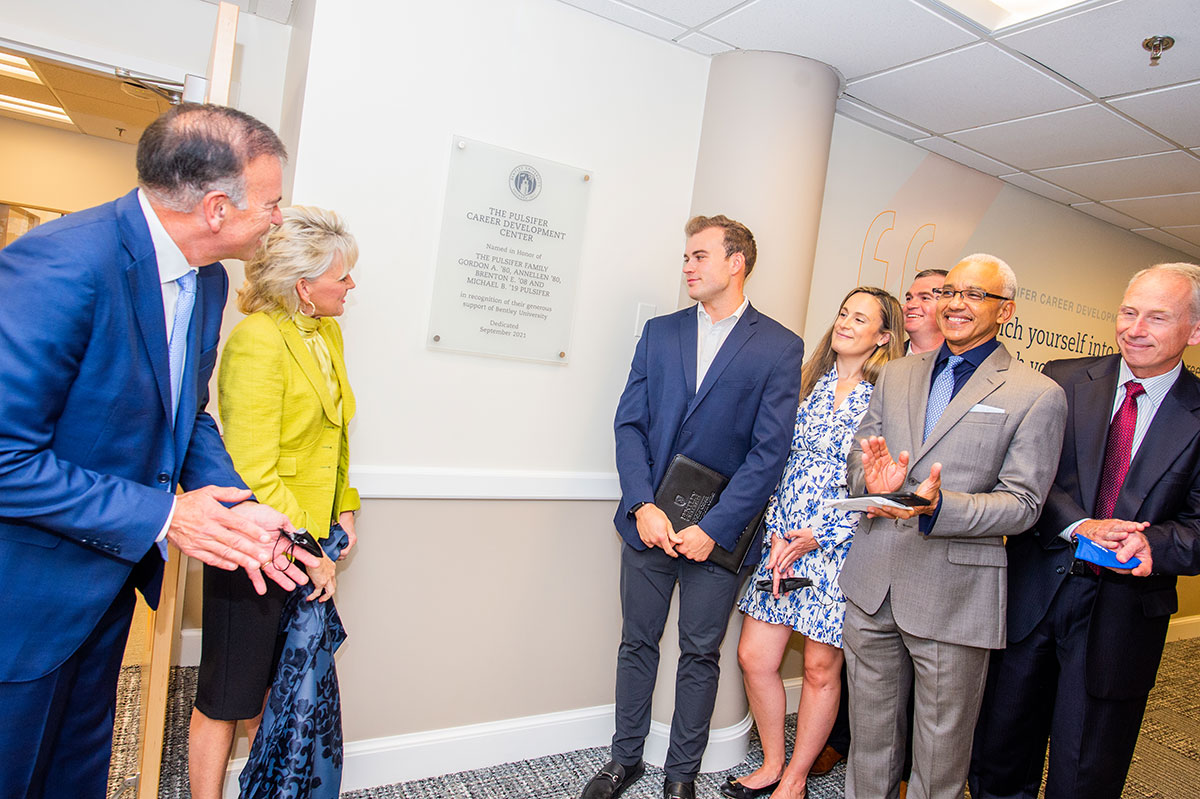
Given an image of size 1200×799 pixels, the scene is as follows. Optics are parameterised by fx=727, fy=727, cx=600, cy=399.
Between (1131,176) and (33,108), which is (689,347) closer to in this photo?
(1131,176)

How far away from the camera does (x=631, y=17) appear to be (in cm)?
272

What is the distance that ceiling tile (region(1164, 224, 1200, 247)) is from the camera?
4695 millimetres

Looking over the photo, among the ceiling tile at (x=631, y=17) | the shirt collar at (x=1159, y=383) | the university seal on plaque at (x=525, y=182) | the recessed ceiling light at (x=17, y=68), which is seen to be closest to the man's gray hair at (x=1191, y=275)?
the shirt collar at (x=1159, y=383)

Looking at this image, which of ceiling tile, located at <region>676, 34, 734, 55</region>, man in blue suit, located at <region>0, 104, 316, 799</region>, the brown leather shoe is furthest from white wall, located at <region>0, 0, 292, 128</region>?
the brown leather shoe

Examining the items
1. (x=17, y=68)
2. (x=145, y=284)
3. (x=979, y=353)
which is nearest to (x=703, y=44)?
(x=979, y=353)

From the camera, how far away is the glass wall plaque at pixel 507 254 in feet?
8.30

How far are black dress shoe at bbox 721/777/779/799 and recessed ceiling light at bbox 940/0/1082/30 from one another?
284cm

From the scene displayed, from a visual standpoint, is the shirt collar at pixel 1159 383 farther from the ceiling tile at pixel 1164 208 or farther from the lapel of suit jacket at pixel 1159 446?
the ceiling tile at pixel 1164 208

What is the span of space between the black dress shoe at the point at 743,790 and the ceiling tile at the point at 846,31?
2816mm

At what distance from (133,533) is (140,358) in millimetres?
329

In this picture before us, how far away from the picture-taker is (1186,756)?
3.65 m

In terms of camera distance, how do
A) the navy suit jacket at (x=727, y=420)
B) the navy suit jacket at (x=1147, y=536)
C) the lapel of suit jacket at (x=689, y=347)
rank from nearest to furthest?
the navy suit jacket at (x=1147, y=536) → the navy suit jacket at (x=727, y=420) → the lapel of suit jacket at (x=689, y=347)

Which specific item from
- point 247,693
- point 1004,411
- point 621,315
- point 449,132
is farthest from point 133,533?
point 1004,411

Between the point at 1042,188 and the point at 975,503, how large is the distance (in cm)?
312
